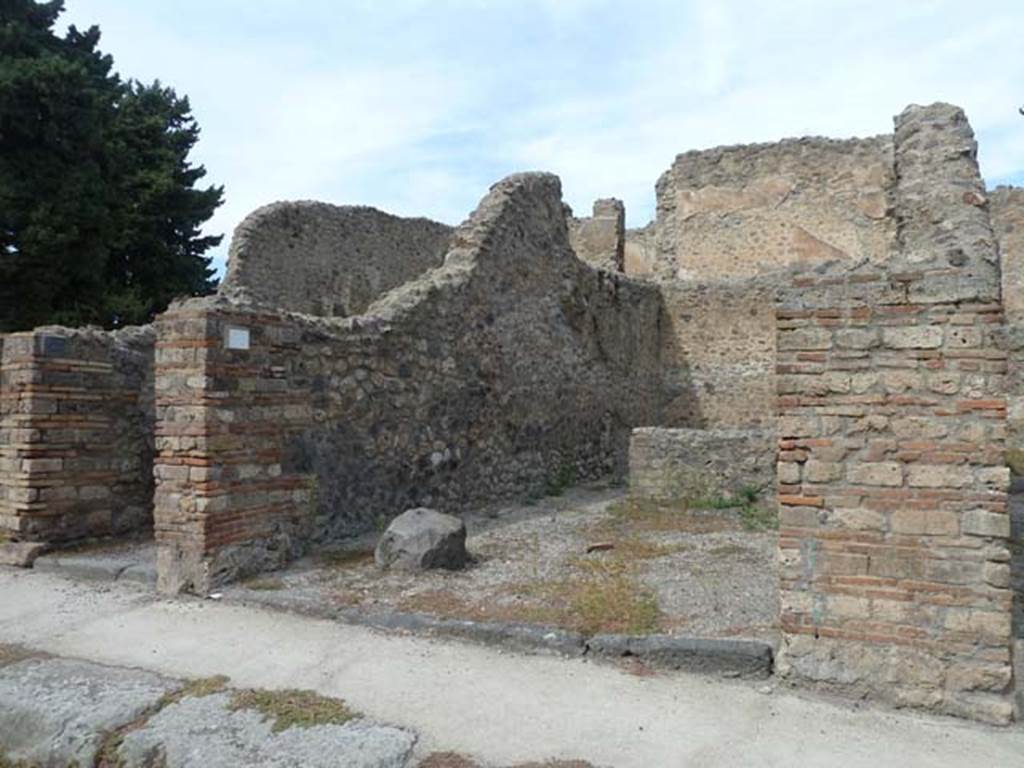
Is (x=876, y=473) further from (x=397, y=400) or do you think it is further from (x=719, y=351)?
(x=719, y=351)

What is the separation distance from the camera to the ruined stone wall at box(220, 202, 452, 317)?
11.0 meters

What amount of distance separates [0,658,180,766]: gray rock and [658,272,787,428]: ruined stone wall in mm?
11878

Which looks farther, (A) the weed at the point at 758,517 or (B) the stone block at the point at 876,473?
(A) the weed at the point at 758,517

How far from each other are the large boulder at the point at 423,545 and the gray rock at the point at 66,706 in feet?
6.97

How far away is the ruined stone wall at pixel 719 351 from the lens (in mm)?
15266

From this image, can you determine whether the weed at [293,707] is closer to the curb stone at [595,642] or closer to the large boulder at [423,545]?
the curb stone at [595,642]

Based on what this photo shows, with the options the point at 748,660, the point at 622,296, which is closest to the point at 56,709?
the point at 748,660

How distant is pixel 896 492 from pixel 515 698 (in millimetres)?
2046

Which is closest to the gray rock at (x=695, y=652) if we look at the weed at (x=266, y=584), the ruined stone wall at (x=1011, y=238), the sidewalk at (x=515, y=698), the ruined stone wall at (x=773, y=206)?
the sidewalk at (x=515, y=698)

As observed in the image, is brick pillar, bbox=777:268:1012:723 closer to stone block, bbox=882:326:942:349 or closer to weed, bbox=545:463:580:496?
stone block, bbox=882:326:942:349

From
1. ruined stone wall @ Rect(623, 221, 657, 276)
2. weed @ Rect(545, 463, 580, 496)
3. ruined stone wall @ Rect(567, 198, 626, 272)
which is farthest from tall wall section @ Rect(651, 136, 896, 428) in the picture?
weed @ Rect(545, 463, 580, 496)

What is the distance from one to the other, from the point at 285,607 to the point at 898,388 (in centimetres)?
Answer: 388

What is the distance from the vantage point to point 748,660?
427 centimetres

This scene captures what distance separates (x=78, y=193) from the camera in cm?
1617
